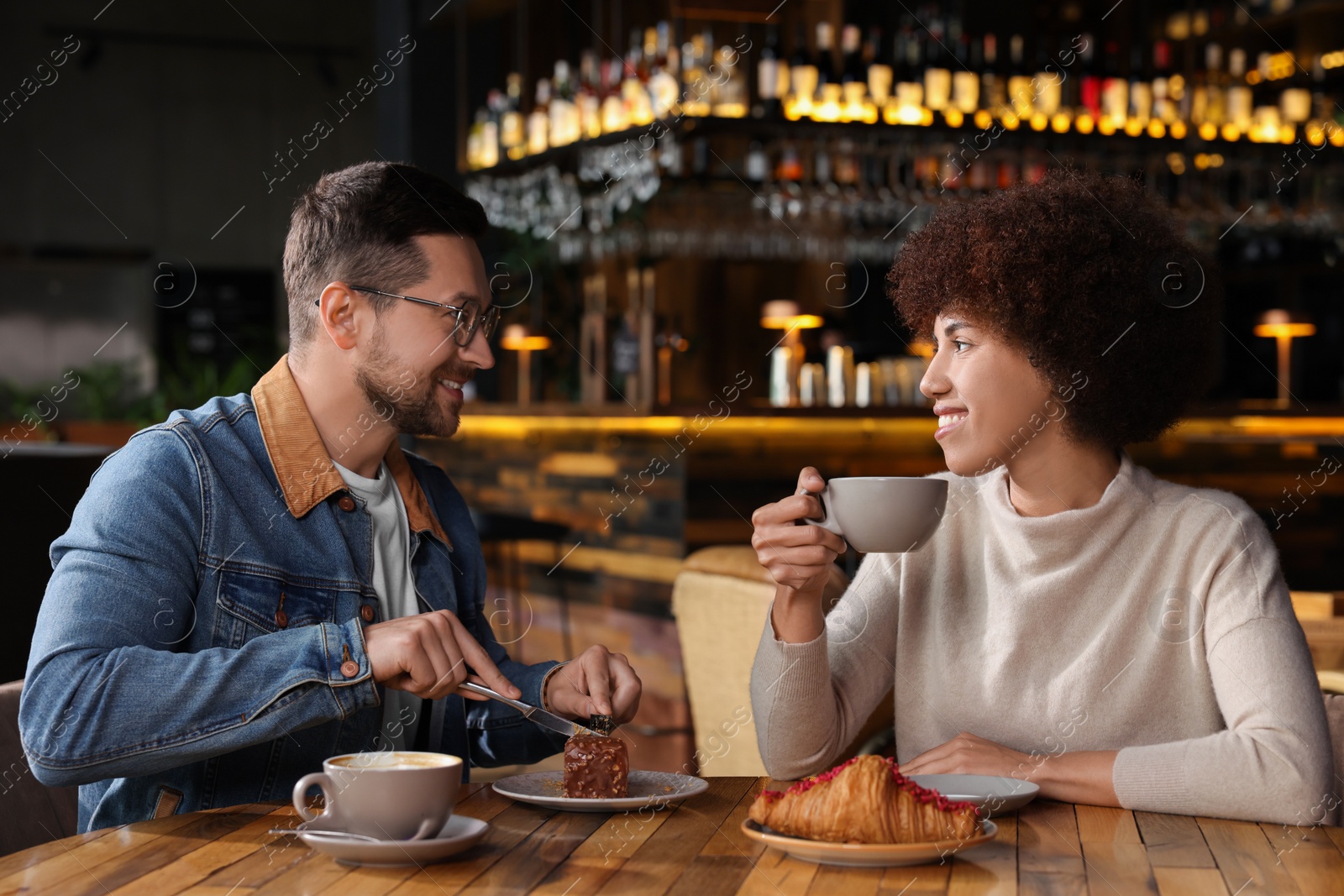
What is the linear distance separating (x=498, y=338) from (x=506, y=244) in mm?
559

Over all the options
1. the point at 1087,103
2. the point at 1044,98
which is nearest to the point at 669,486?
the point at 1044,98

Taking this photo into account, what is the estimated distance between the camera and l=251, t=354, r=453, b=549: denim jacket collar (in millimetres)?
1540

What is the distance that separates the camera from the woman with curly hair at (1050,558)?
1.45m

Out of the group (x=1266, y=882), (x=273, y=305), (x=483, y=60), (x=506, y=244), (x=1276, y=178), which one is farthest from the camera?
(x=273, y=305)

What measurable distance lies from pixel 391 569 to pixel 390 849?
2.29 ft

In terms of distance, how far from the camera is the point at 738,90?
17.7 feet

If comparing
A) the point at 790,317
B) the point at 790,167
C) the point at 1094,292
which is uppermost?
the point at 790,167

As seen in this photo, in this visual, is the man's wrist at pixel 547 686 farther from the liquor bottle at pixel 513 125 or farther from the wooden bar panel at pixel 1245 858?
the liquor bottle at pixel 513 125

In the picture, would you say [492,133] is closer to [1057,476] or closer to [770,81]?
[770,81]

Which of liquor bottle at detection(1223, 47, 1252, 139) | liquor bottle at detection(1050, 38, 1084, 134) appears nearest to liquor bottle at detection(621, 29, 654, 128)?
liquor bottle at detection(1050, 38, 1084, 134)

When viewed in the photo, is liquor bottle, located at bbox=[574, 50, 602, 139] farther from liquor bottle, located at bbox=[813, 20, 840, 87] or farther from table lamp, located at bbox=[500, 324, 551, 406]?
table lamp, located at bbox=[500, 324, 551, 406]

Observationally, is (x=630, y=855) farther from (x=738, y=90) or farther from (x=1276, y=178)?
(x=1276, y=178)

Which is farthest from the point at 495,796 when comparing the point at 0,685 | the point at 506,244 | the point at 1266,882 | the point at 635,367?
the point at 506,244

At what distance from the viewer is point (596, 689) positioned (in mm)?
1478
